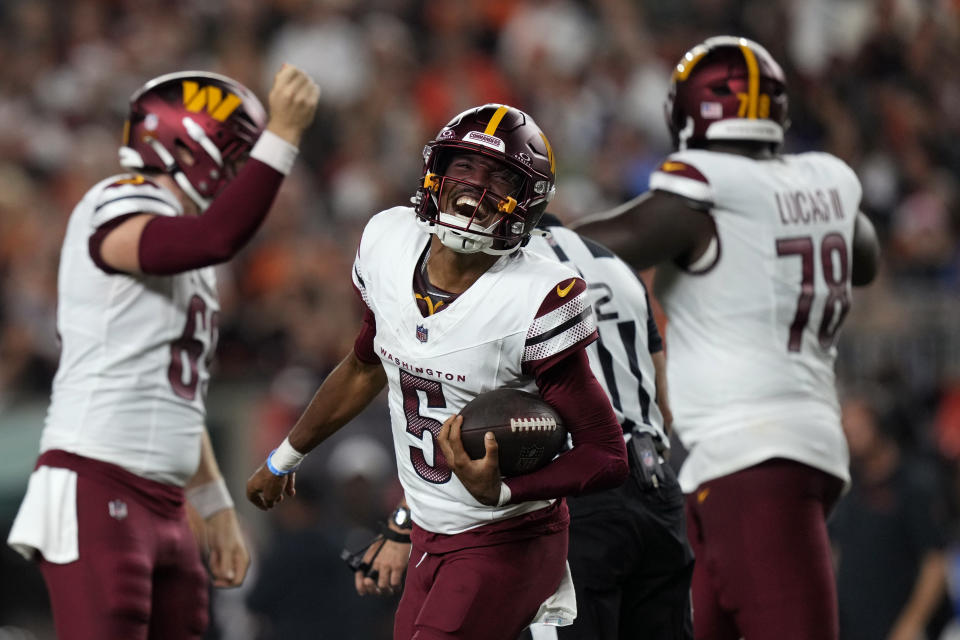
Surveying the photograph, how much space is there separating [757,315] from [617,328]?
67 centimetres

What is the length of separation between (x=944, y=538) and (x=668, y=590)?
2948 mm

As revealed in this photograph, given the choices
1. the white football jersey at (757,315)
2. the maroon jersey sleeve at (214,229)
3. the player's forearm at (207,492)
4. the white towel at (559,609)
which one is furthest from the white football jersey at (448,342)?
the player's forearm at (207,492)

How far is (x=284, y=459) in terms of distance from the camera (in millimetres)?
4016

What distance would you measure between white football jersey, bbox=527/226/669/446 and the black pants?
18 centimetres

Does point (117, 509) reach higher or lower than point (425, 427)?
lower

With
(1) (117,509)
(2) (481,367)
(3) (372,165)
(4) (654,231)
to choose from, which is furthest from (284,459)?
(3) (372,165)

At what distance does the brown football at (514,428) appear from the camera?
133 inches

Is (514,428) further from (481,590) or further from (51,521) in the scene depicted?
(51,521)

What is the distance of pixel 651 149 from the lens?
34.9 feet

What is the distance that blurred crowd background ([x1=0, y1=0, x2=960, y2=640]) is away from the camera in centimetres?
777

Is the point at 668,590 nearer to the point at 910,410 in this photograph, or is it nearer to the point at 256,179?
the point at 256,179

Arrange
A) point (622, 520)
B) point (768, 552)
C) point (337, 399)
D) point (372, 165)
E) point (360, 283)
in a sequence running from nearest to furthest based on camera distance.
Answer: point (360, 283) → point (337, 399) → point (622, 520) → point (768, 552) → point (372, 165)

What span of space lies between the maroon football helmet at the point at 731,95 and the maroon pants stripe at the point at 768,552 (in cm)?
117

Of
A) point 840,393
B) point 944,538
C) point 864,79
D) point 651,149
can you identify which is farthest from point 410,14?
point 944,538
